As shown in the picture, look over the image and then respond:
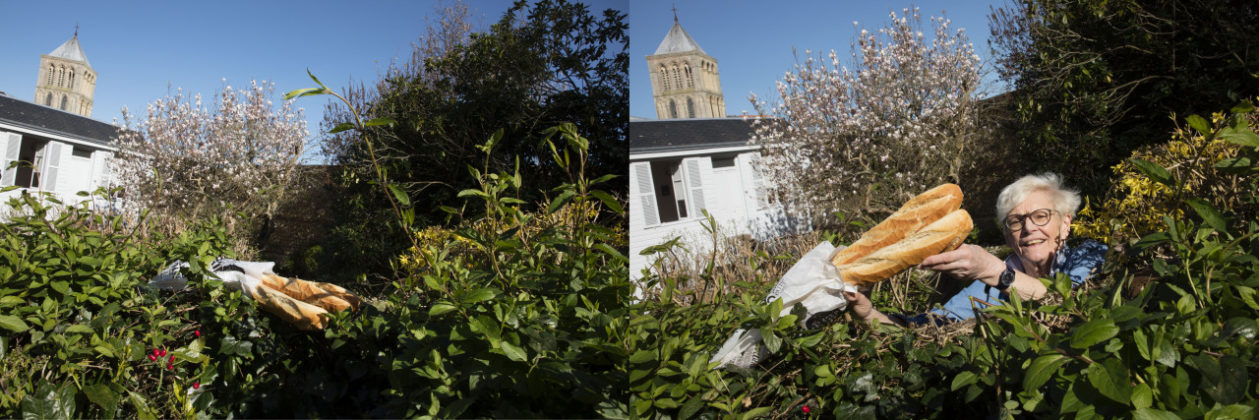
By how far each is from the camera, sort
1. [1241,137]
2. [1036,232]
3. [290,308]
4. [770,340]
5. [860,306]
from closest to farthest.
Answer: [1241,137], [770,340], [860,306], [1036,232], [290,308]

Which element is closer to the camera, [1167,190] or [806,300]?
[806,300]

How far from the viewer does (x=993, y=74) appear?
133 cm

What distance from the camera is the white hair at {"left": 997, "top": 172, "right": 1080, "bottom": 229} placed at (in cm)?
122

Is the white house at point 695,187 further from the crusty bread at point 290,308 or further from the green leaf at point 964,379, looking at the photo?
the crusty bread at point 290,308

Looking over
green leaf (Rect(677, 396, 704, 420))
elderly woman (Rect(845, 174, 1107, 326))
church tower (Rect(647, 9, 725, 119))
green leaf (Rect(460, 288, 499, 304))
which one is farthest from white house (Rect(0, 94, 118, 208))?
elderly woman (Rect(845, 174, 1107, 326))

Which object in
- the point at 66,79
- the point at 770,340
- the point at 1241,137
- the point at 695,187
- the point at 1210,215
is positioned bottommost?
the point at 770,340

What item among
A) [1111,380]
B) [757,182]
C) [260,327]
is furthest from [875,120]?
[260,327]

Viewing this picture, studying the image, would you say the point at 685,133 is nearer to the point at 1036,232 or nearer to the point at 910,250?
the point at 910,250

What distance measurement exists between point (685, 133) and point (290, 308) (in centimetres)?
119

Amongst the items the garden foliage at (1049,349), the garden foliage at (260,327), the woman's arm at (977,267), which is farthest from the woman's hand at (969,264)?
the garden foliage at (260,327)

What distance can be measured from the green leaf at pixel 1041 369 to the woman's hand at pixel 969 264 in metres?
0.35

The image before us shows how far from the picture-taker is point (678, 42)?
4.64ft

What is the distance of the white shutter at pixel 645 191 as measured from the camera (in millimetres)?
1427

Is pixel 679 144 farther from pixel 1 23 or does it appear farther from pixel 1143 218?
pixel 1 23
